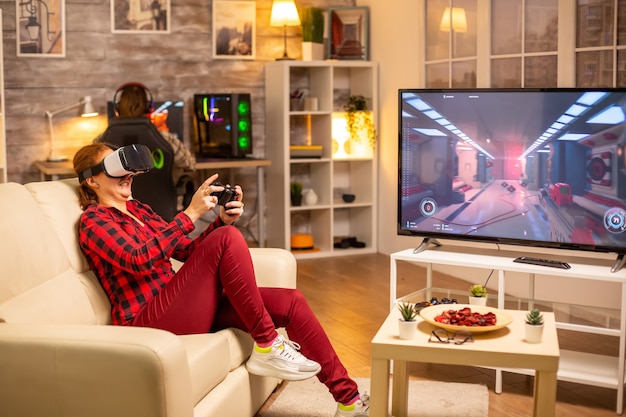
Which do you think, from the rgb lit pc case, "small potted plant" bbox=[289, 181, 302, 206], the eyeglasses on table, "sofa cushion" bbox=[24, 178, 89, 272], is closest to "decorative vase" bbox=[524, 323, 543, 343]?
the eyeglasses on table

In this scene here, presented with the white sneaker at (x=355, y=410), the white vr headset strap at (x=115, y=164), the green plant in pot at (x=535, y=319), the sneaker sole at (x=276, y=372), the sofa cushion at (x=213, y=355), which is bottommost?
the white sneaker at (x=355, y=410)

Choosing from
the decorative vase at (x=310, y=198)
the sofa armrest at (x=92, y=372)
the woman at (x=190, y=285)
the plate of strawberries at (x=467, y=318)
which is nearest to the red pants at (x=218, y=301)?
the woman at (x=190, y=285)

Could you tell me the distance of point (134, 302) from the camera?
3.01 metres

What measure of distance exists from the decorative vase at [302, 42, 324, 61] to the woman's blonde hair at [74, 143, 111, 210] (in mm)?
3732

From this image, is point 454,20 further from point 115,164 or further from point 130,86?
point 115,164

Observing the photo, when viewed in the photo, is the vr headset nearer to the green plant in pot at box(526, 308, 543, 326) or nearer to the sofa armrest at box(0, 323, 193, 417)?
the sofa armrest at box(0, 323, 193, 417)

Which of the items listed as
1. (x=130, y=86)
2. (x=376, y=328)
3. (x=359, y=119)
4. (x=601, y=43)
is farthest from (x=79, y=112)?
(x=601, y=43)

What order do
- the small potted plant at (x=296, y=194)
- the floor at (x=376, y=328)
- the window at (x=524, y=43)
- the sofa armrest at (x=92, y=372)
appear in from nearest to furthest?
the sofa armrest at (x=92, y=372)
the floor at (x=376, y=328)
the window at (x=524, y=43)
the small potted plant at (x=296, y=194)

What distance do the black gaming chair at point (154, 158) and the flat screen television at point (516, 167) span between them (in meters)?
1.91

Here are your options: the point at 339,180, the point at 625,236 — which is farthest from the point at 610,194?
the point at 339,180

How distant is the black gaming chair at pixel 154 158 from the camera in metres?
5.25

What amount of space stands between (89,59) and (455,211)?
11.4ft

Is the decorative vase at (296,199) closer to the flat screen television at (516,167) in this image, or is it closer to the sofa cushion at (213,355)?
the flat screen television at (516,167)

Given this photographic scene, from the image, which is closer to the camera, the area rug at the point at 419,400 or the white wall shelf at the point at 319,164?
A: the area rug at the point at 419,400
